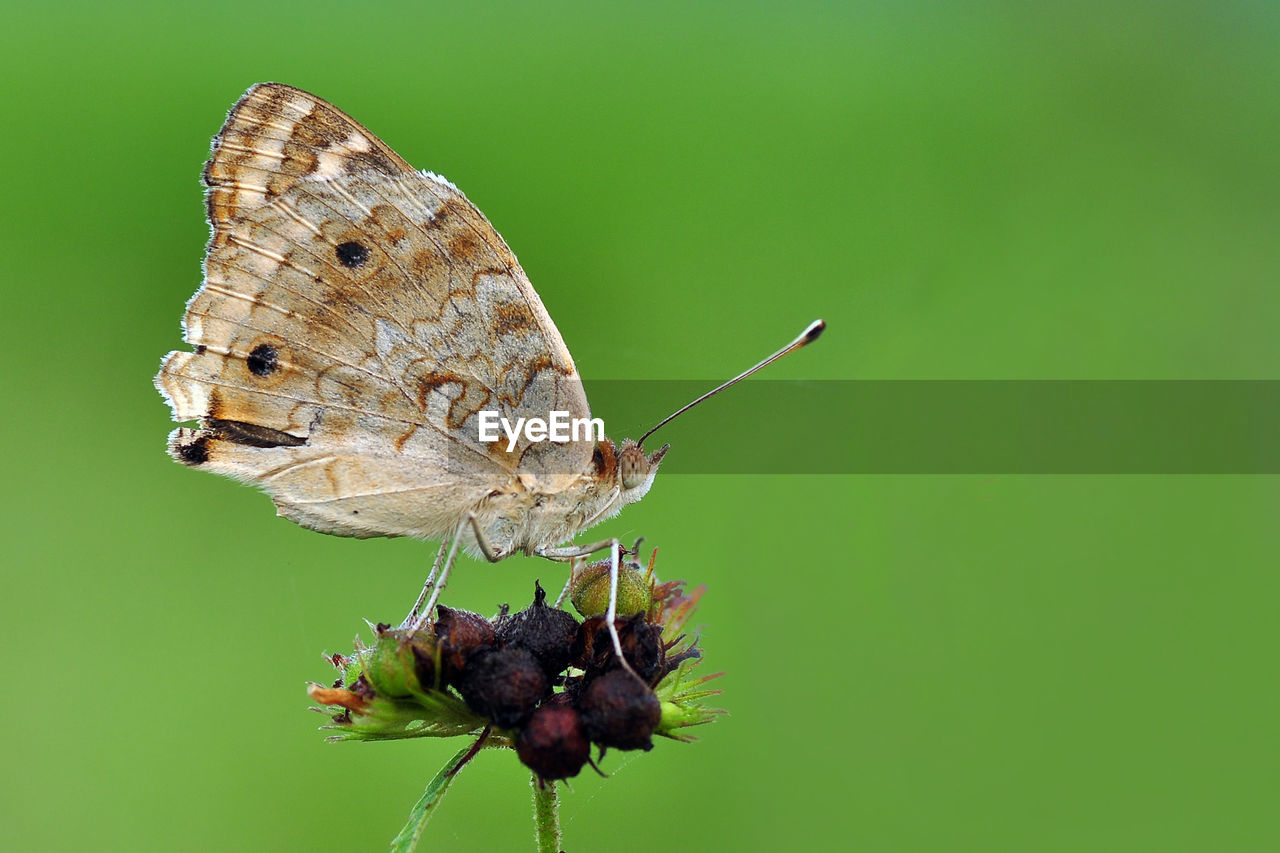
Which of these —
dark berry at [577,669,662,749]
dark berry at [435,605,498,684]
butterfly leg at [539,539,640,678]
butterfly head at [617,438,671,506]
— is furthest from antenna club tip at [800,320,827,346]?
dark berry at [435,605,498,684]

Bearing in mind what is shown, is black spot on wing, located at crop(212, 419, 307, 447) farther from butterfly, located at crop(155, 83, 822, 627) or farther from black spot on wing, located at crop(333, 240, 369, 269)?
black spot on wing, located at crop(333, 240, 369, 269)

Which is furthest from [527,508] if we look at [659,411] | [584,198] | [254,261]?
[584,198]

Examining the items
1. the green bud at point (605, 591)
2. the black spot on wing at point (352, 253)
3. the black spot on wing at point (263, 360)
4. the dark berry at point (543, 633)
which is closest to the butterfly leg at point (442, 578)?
the dark berry at point (543, 633)

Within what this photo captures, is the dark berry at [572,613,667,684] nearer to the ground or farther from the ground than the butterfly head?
nearer to the ground

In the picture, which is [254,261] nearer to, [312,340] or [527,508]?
[312,340]

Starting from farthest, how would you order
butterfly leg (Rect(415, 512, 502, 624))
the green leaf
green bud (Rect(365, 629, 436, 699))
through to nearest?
butterfly leg (Rect(415, 512, 502, 624)) → green bud (Rect(365, 629, 436, 699)) → the green leaf

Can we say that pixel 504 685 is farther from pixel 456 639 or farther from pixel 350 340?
pixel 350 340

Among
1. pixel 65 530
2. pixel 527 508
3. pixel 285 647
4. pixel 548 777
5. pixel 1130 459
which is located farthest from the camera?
pixel 1130 459

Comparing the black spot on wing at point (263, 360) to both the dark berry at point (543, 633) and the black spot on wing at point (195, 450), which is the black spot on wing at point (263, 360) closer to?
the black spot on wing at point (195, 450)
